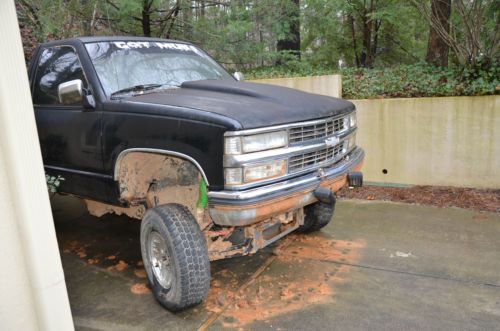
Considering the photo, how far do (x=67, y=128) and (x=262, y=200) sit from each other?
2105mm

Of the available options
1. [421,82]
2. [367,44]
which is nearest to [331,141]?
[421,82]

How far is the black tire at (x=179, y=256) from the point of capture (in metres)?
2.97

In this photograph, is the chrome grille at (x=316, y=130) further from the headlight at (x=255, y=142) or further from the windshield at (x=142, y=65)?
the windshield at (x=142, y=65)

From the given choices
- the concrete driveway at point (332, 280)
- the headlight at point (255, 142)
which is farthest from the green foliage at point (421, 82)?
the headlight at point (255, 142)

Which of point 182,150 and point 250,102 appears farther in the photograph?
point 250,102

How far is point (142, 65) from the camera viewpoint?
387cm

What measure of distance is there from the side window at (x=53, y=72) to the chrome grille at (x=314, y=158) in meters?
1.97

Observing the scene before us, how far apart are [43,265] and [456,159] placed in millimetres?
5624

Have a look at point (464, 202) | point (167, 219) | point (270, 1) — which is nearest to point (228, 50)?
point (270, 1)

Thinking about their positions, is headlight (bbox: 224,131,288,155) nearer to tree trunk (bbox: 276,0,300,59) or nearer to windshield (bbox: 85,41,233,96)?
windshield (bbox: 85,41,233,96)

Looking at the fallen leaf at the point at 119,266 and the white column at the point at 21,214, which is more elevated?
the white column at the point at 21,214

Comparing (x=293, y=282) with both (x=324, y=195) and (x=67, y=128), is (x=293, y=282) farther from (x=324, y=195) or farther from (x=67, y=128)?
(x=67, y=128)

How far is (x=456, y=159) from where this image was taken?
240 inches

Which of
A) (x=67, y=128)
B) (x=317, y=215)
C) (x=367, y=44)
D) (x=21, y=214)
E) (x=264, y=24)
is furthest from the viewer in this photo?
(x=367, y=44)
